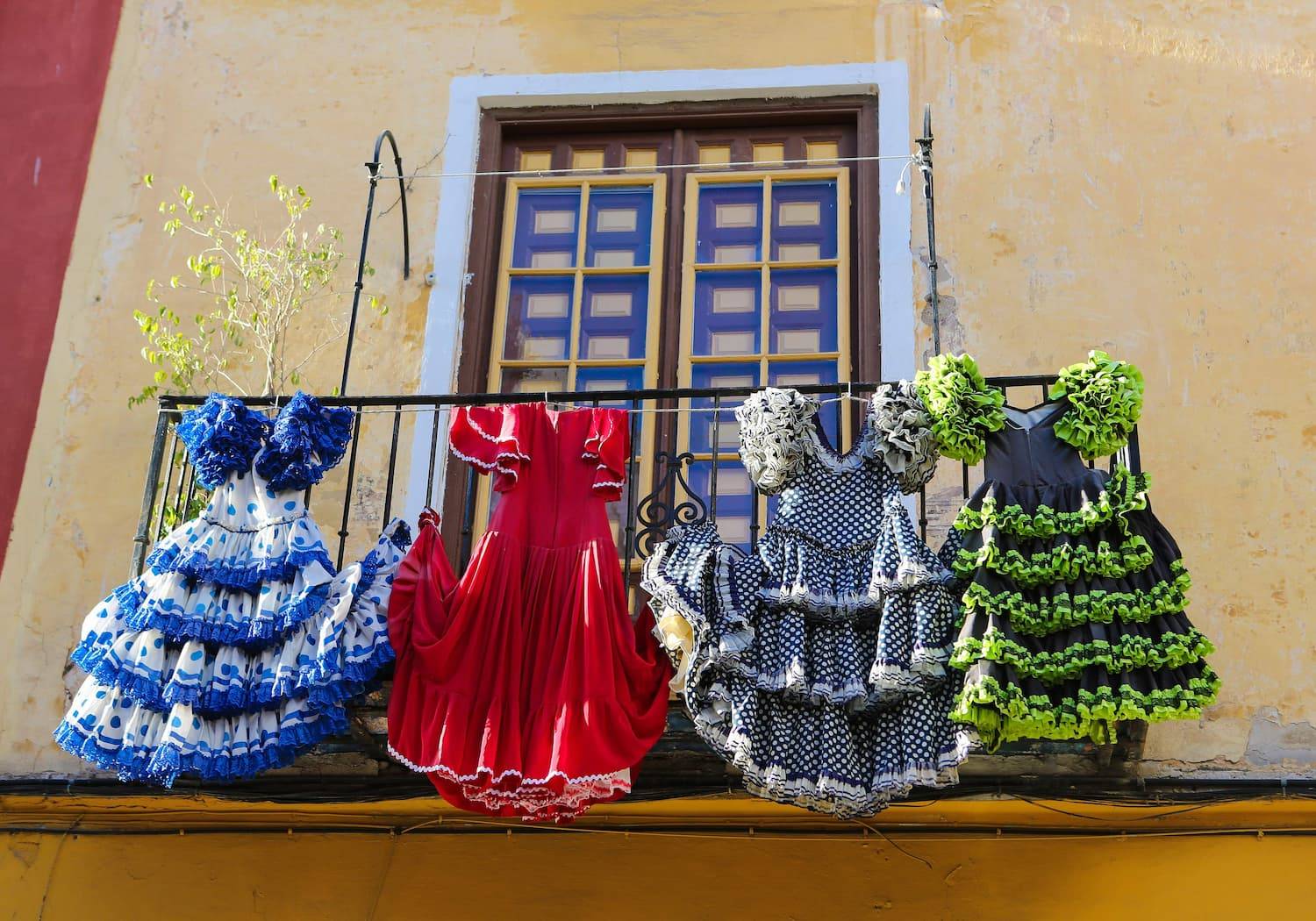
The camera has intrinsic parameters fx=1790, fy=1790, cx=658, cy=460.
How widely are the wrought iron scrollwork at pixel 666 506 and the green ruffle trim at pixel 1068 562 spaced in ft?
3.09

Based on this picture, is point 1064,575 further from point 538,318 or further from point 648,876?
point 538,318

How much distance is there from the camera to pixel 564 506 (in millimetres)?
5535

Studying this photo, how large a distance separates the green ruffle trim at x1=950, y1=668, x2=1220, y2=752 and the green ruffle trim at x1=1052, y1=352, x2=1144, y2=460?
81cm

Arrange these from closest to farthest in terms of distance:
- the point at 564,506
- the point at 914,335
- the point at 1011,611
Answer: the point at 1011,611
the point at 564,506
the point at 914,335

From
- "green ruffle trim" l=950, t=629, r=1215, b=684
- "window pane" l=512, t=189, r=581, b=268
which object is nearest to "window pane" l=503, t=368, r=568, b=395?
"window pane" l=512, t=189, r=581, b=268

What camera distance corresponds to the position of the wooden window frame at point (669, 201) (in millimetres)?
6629

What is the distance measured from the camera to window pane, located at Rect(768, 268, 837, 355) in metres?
6.68

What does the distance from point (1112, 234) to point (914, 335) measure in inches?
33.9

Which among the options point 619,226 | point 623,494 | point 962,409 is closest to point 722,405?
point 623,494

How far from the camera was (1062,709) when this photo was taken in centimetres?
483

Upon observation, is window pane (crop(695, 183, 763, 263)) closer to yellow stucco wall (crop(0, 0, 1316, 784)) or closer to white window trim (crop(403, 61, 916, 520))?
white window trim (crop(403, 61, 916, 520))

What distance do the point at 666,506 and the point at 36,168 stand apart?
3131 millimetres

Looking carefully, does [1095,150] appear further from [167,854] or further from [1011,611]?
[167,854]

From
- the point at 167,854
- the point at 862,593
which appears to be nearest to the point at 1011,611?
the point at 862,593
